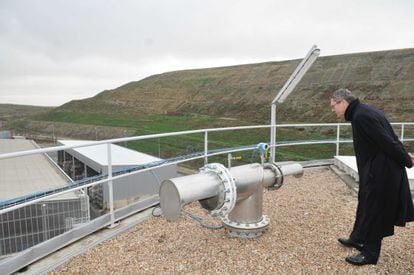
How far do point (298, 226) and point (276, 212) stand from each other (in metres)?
0.54

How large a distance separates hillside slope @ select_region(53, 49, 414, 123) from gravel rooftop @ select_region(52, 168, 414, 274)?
32.5m

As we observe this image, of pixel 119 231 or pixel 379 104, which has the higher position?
pixel 379 104

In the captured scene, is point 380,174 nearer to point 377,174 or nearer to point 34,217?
point 377,174

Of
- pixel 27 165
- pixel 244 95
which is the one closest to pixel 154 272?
pixel 27 165

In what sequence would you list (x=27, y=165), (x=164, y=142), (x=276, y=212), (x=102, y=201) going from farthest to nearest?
(x=164, y=142) → (x=27, y=165) → (x=102, y=201) → (x=276, y=212)

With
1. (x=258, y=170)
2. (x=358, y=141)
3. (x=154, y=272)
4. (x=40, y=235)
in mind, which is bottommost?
(x=40, y=235)

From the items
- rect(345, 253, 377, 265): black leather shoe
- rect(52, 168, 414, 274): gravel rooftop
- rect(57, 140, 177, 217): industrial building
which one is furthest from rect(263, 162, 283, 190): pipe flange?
rect(57, 140, 177, 217): industrial building

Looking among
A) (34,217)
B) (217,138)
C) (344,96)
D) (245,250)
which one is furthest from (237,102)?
(344,96)

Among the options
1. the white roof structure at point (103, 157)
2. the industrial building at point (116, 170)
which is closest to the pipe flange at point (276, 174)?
the industrial building at point (116, 170)

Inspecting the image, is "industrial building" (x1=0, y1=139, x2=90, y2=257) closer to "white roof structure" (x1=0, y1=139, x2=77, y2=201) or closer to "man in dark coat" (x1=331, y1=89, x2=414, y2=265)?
"white roof structure" (x1=0, y1=139, x2=77, y2=201)

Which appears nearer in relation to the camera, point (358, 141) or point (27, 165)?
point (358, 141)

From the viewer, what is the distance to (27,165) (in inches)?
710

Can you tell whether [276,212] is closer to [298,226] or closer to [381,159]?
[298,226]

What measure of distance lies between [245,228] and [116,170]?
9.67m
